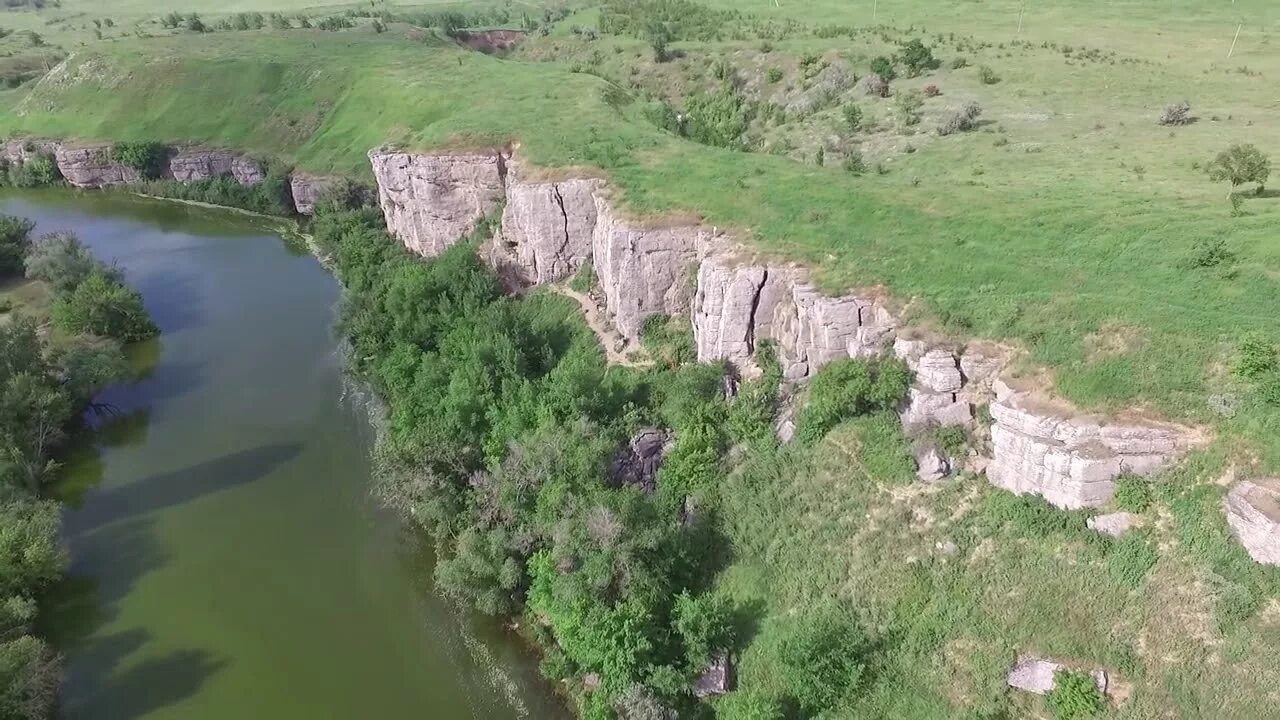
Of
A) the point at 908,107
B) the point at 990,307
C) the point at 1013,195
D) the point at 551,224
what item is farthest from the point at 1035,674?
the point at 908,107

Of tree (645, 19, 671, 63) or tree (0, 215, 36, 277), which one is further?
tree (645, 19, 671, 63)

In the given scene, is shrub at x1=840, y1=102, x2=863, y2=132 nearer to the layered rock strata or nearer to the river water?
the layered rock strata

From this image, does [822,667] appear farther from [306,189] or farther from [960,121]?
[306,189]

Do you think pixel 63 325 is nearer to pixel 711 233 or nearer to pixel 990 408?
pixel 711 233

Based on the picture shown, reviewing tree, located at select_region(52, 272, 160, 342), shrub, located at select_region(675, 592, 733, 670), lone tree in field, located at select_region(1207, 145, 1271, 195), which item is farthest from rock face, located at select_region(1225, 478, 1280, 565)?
tree, located at select_region(52, 272, 160, 342)

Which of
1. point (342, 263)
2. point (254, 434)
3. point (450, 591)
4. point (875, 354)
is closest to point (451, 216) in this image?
point (342, 263)

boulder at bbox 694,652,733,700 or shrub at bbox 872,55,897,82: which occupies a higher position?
shrub at bbox 872,55,897,82
